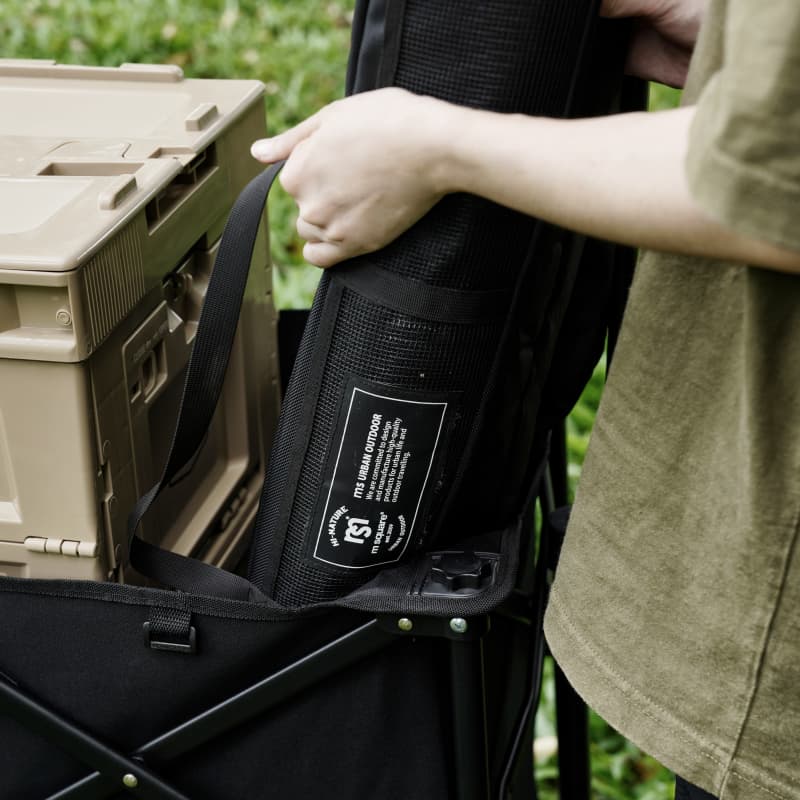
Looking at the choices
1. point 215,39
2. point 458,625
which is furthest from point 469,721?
point 215,39

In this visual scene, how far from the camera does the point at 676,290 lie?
35.3 inches

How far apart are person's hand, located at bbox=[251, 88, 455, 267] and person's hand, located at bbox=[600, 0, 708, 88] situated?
0.81 feet

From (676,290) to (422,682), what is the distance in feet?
1.61

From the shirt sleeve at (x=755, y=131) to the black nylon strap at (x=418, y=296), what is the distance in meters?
0.36

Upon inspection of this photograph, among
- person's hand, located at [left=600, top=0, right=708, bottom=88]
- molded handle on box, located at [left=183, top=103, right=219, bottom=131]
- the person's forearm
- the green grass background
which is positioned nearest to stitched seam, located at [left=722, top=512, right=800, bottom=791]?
the person's forearm

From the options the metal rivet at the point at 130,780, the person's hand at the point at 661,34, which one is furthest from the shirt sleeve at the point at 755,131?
the metal rivet at the point at 130,780

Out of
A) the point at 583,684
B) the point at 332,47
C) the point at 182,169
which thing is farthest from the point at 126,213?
the point at 332,47

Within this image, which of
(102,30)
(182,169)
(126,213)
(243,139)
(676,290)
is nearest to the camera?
(676,290)

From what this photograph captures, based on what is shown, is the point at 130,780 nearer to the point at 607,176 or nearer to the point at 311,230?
the point at 311,230

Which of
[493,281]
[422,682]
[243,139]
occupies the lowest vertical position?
[422,682]

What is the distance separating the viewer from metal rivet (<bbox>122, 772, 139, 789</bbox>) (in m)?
1.18

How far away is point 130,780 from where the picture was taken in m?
1.18

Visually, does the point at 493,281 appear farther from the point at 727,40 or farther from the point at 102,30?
the point at 102,30

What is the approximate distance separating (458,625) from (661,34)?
609 mm
